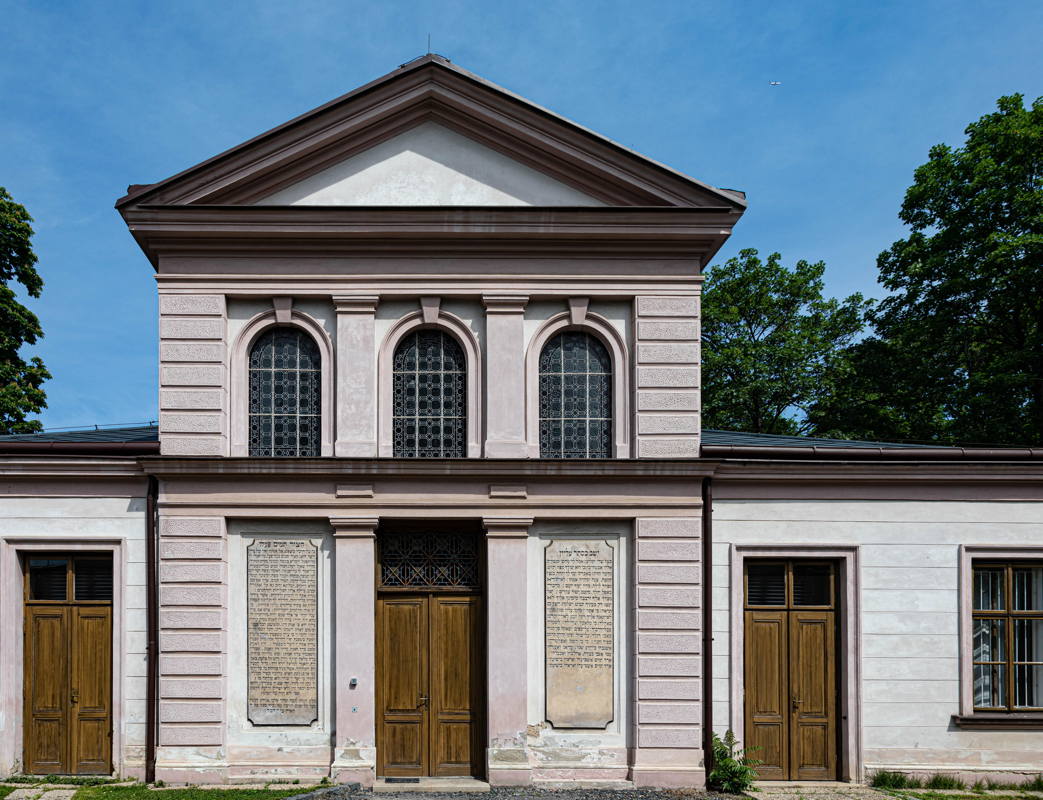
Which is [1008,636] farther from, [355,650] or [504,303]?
[355,650]

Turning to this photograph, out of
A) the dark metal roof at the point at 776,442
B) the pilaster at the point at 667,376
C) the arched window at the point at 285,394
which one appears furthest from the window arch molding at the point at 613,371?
the arched window at the point at 285,394

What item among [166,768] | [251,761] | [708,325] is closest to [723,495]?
[251,761]

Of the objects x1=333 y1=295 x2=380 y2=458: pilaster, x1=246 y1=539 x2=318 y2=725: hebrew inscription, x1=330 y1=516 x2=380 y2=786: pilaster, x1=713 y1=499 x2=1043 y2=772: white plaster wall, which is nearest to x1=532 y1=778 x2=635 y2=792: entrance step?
x1=713 y1=499 x2=1043 y2=772: white plaster wall

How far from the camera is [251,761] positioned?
10227 millimetres

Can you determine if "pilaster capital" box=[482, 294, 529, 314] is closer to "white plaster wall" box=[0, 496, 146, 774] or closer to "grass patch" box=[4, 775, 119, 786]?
"white plaster wall" box=[0, 496, 146, 774]

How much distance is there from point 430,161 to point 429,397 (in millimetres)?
3117

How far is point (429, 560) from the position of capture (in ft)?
35.1

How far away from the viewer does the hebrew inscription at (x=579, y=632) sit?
408 inches

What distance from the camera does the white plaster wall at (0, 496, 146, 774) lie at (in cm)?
1033

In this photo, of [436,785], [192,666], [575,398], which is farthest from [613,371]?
[192,666]

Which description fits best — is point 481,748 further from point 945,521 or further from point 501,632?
point 945,521

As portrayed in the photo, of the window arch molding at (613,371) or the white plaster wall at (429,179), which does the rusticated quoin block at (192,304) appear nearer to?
the white plaster wall at (429,179)

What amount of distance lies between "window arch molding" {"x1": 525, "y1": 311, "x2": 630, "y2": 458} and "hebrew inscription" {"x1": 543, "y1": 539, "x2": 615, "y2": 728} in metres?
1.35

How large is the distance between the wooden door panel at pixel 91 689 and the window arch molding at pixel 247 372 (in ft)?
9.23
